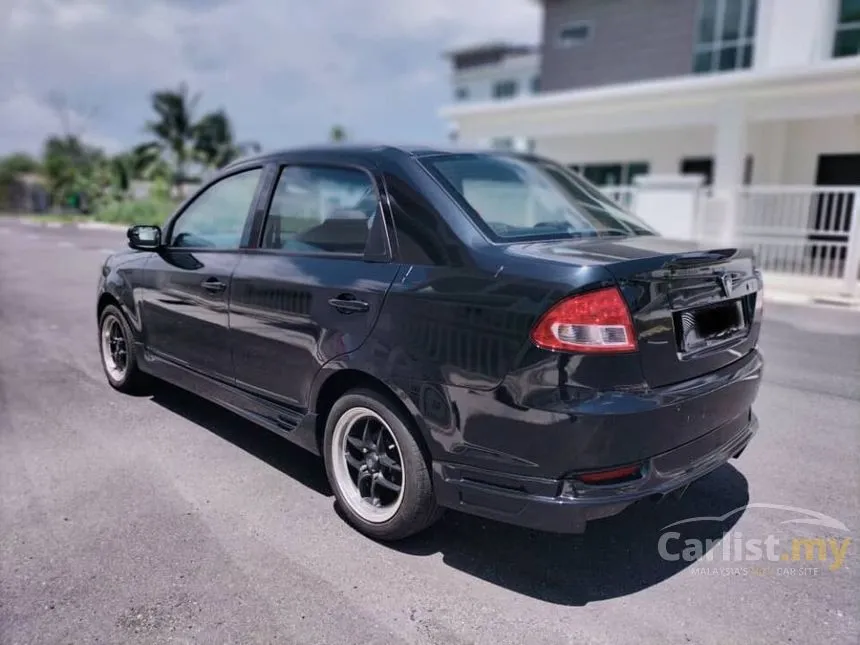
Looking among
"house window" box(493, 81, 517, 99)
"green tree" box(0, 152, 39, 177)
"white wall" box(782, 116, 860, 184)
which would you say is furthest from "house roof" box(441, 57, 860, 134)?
"green tree" box(0, 152, 39, 177)

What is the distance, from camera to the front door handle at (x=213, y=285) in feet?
12.3

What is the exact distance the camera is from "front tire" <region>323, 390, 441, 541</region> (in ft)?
9.25

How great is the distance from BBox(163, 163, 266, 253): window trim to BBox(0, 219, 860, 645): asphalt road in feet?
3.99

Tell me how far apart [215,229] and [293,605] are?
9.81 ft

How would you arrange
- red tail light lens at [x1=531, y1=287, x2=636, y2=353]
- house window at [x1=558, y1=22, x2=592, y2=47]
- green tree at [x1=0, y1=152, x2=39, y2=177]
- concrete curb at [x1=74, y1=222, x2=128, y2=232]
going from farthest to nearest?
green tree at [x1=0, y1=152, x2=39, y2=177]
concrete curb at [x1=74, y1=222, x2=128, y2=232]
house window at [x1=558, y1=22, x2=592, y2=47]
red tail light lens at [x1=531, y1=287, x2=636, y2=353]

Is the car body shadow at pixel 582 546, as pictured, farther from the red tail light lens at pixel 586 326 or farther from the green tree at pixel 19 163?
the green tree at pixel 19 163

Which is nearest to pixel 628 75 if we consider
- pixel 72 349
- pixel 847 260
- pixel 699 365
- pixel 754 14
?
pixel 754 14

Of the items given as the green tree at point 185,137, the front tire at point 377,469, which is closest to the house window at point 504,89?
the green tree at point 185,137

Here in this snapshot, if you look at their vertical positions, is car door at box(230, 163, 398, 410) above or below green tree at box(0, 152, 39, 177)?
below

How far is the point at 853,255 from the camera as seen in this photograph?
1027 cm

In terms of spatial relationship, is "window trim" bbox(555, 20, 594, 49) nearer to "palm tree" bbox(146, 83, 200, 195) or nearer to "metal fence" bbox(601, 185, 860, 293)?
"metal fence" bbox(601, 185, 860, 293)

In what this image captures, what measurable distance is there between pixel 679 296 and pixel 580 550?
1.25 m

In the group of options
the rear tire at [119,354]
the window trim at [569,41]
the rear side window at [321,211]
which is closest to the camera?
the rear side window at [321,211]

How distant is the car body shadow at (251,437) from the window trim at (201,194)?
47.1 inches
